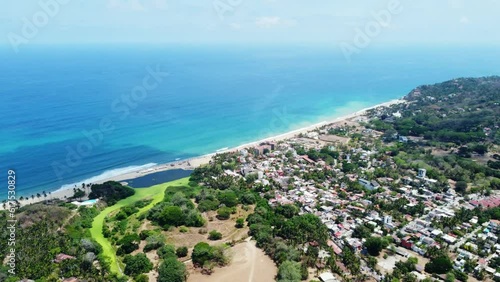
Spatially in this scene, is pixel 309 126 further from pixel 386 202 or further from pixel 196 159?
pixel 386 202

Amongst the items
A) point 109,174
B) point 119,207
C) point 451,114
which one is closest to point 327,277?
point 119,207

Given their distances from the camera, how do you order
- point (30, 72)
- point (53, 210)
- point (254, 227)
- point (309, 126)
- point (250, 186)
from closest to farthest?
point (254, 227) → point (53, 210) → point (250, 186) → point (309, 126) → point (30, 72)

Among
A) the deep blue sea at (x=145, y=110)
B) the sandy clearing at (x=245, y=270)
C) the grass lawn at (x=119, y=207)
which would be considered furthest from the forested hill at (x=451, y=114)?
the sandy clearing at (x=245, y=270)

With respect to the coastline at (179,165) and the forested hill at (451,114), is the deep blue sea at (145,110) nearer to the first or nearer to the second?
the coastline at (179,165)

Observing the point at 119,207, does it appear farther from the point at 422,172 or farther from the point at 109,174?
the point at 422,172

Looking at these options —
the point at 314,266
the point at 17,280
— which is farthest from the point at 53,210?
the point at 314,266

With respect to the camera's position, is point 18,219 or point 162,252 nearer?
point 162,252
